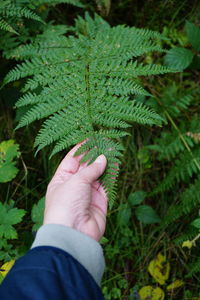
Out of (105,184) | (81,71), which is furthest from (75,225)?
(81,71)

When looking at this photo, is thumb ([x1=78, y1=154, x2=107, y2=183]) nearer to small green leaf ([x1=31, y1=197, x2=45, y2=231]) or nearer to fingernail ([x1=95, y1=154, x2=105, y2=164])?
fingernail ([x1=95, y1=154, x2=105, y2=164])

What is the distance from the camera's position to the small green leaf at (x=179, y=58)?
2707 mm

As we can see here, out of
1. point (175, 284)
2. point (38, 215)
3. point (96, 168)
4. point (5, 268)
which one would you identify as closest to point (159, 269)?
point (175, 284)

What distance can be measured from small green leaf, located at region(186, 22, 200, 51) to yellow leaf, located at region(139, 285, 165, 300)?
7.29 ft

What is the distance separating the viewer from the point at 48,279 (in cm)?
128

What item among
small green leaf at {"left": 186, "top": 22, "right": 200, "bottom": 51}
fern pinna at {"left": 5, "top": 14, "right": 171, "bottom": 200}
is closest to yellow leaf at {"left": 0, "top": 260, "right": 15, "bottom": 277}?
fern pinna at {"left": 5, "top": 14, "right": 171, "bottom": 200}

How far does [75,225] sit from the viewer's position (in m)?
1.70

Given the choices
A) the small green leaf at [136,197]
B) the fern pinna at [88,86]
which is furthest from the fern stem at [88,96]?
the small green leaf at [136,197]

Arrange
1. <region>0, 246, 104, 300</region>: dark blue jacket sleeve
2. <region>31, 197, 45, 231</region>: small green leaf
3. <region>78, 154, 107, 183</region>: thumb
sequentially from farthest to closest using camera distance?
<region>31, 197, 45, 231</region>: small green leaf
<region>78, 154, 107, 183</region>: thumb
<region>0, 246, 104, 300</region>: dark blue jacket sleeve

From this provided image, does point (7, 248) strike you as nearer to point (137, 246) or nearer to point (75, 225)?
point (75, 225)

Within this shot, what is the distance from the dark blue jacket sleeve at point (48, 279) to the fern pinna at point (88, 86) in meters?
→ 0.42

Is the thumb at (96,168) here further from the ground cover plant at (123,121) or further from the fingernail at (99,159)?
the ground cover plant at (123,121)

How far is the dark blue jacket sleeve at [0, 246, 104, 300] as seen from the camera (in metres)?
1.22

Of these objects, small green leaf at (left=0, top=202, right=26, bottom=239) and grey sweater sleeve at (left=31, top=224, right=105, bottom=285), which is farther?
small green leaf at (left=0, top=202, right=26, bottom=239)
